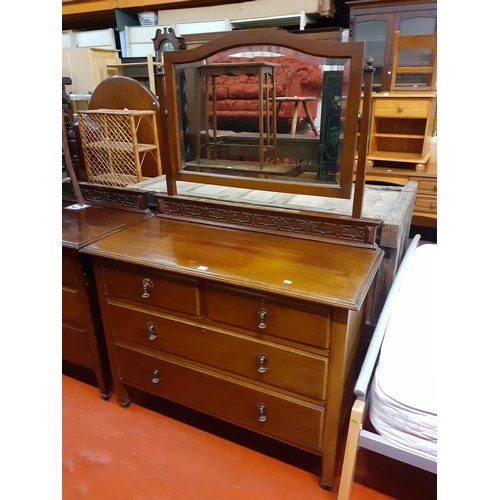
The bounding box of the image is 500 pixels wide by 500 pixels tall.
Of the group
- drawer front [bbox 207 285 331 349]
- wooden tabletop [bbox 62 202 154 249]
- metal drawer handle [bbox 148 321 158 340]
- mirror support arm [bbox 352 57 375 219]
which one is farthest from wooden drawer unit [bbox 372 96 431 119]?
metal drawer handle [bbox 148 321 158 340]

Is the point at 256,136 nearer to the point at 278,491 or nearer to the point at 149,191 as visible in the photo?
the point at 149,191

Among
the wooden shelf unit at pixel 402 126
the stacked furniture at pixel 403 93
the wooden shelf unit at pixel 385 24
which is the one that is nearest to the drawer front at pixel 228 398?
the stacked furniture at pixel 403 93

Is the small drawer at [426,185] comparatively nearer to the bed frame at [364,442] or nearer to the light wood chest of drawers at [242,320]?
the light wood chest of drawers at [242,320]

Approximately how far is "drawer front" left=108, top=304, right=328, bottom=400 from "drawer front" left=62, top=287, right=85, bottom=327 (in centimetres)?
15

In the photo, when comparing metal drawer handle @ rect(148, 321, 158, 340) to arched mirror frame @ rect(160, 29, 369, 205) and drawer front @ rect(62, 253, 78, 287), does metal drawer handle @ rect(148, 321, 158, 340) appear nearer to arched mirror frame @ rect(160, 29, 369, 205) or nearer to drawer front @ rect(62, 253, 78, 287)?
drawer front @ rect(62, 253, 78, 287)

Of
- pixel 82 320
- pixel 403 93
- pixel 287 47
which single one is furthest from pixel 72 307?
pixel 403 93

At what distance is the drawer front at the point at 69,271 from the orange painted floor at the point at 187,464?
0.53m

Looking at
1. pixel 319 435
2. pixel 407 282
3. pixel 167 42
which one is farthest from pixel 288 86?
pixel 167 42

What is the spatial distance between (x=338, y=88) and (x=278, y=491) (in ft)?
4.13

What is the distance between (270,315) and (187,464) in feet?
2.13

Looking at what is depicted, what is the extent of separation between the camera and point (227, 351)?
116 cm

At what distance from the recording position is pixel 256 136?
1416mm

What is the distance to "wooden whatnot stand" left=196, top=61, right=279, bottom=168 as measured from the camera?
1.27m

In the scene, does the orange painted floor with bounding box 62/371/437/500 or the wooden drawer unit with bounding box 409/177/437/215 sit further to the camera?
the wooden drawer unit with bounding box 409/177/437/215
